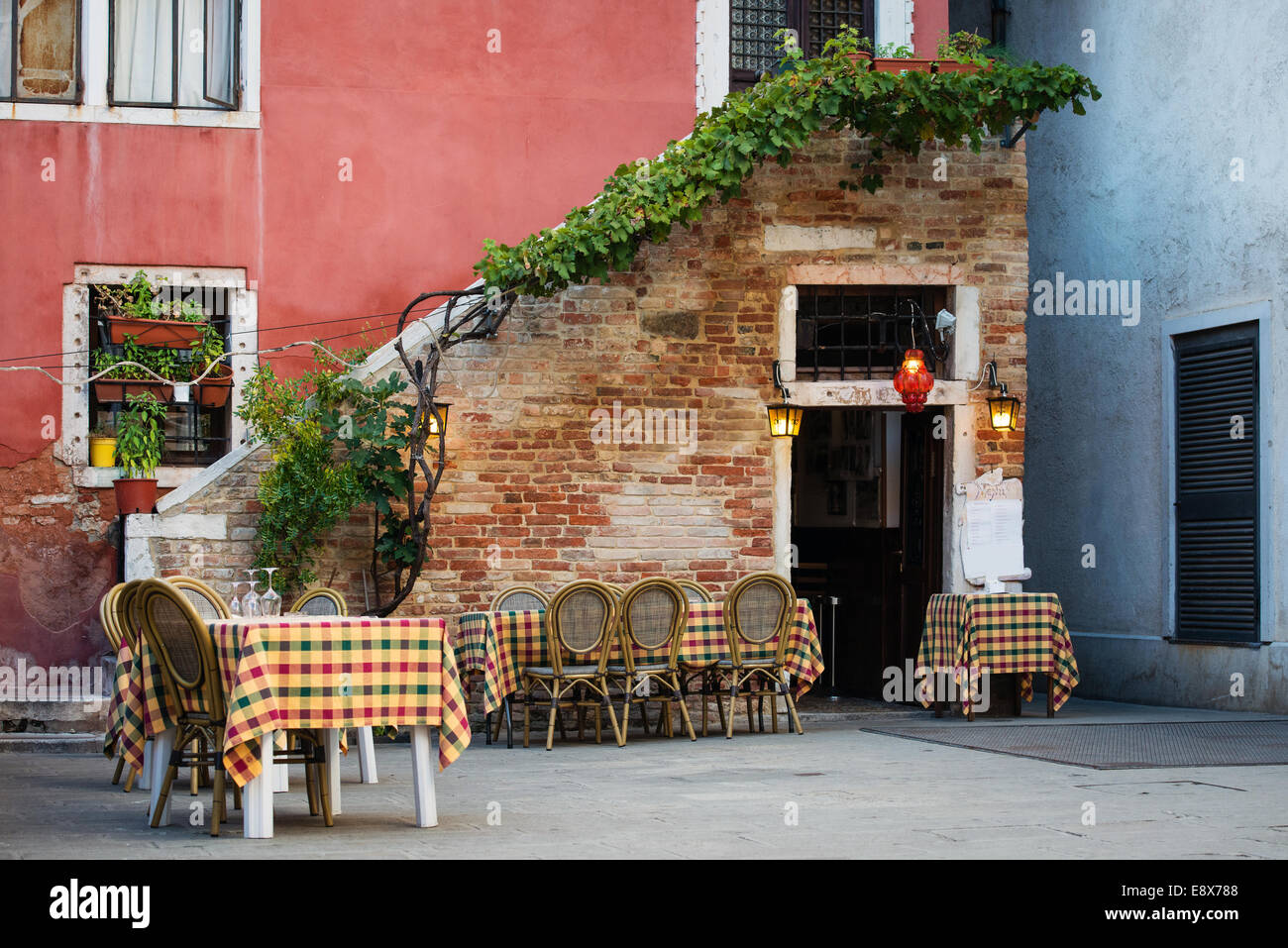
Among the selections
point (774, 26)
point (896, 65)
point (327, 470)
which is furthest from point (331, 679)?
point (774, 26)

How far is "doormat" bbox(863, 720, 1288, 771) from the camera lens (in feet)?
25.9

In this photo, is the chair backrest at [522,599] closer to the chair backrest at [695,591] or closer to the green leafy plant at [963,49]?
the chair backrest at [695,591]

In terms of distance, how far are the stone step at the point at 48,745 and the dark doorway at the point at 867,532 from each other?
5648 millimetres

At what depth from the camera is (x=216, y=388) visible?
37.3 ft

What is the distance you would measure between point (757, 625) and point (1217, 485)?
13.9 ft

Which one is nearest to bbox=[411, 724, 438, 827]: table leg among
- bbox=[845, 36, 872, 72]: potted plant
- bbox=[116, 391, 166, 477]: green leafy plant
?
bbox=[116, 391, 166, 477]: green leafy plant

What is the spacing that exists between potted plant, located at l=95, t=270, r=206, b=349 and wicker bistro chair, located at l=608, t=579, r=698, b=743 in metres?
4.17

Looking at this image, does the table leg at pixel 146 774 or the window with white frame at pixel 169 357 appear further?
the window with white frame at pixel 169 357

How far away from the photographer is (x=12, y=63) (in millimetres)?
11547

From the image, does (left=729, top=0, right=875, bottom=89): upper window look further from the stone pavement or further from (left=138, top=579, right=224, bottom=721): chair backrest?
(left=138, top=579, right=224, bottom=721): chair backrest

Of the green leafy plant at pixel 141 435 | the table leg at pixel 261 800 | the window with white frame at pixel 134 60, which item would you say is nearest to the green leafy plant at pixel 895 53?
the window with white frame at pixel 134 60

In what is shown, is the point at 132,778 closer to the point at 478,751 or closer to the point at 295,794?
the point at 295,794

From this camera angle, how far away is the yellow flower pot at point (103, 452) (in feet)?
36.6

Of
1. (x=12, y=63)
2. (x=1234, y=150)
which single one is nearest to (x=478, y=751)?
(x=12, y=63)
